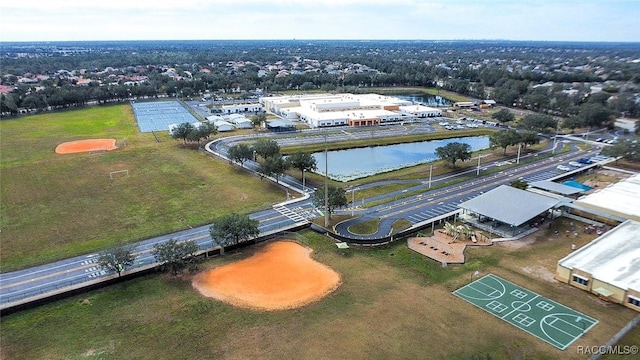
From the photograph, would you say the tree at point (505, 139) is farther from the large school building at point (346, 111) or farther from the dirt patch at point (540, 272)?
the dirt patch at point (540, 272)

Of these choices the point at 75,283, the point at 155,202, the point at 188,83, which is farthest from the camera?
the point at 188,83

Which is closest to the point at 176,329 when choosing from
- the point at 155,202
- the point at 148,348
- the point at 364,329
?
the point at 148,348

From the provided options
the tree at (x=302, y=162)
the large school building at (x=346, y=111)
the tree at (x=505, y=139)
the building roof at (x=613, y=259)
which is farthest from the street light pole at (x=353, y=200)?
the large school building at (x=346, y=111)

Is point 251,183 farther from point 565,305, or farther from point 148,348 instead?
point 565,305

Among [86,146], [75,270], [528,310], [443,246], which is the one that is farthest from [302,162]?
[86,146]

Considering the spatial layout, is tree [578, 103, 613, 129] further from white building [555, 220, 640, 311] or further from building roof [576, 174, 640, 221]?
white building [555, 220, 640, 311]

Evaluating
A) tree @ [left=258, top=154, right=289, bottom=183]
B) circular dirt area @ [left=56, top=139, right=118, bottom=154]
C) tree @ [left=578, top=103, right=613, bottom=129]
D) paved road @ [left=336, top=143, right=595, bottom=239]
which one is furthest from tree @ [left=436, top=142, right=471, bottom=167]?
circular dirt area @ [left=56, top=139, right=118, bottom=154]
